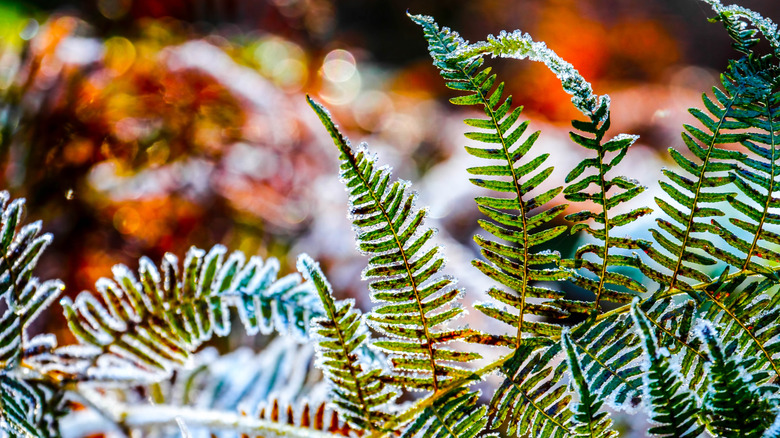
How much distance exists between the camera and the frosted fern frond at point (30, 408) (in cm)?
25

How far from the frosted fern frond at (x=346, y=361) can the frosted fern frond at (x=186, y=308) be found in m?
0.05

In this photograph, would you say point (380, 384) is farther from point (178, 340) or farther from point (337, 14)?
point (337, 14)

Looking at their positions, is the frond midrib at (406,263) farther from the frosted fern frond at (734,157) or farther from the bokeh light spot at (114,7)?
the bokeh light spot at (114,7)

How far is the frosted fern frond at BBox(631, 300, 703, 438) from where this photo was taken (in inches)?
7.1

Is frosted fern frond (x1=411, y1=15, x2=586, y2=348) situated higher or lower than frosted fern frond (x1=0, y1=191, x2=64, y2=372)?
higher

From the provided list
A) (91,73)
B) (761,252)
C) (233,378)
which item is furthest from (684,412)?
(91,73)

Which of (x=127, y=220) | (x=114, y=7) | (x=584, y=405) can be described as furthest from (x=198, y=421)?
(x=114, y=7)

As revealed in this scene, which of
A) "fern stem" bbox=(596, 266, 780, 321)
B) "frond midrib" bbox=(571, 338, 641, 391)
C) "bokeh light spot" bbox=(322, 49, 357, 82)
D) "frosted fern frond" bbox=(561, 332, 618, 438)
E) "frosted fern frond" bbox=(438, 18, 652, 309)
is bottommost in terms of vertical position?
"frosted fern frond" bbox=(561, 332, 618, 438)

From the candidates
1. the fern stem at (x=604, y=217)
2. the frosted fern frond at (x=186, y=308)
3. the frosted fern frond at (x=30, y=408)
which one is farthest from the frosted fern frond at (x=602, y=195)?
the frosted fern frond at (x=30, y=408)

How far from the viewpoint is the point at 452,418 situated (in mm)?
234

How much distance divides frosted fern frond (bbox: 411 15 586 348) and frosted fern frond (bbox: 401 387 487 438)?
1.2 inches

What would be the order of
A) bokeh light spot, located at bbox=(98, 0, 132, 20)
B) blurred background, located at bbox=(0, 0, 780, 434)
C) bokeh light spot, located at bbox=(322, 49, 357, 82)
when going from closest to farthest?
1. blurred background, located at bbox=(0, 0, 780, 434)
2. bokeh light spot, located at bbox=(98, 0, 132, 20)
3. bokeh light spot, located at bbox=(322, 49, 357, 82)

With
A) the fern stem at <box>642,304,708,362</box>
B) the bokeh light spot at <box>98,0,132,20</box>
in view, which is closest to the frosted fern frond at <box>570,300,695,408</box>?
the fern stem at <box>642,304,708,362</box>

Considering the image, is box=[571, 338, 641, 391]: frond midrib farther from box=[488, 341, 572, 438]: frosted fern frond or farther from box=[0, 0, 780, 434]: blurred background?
box=[0, 0, 780, 434]: blurred background
